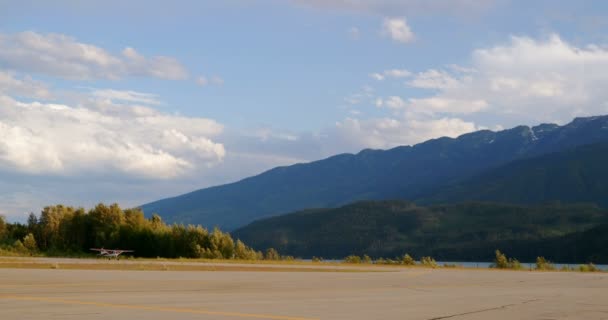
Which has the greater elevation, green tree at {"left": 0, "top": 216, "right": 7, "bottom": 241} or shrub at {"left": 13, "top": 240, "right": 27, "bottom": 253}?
green tree at {"left": 0, "top": 216, "right": 7, "bottom": 241}

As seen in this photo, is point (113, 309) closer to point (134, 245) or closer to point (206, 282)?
point (206, 282)

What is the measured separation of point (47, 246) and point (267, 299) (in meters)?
48.8

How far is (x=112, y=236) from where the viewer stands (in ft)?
202

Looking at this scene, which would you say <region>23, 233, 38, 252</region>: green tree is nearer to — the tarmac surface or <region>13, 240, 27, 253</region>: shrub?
<region>13, 240, 27, 253</region>: shrub

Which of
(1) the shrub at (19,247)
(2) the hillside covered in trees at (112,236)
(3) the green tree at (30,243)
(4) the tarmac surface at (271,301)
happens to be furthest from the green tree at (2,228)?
(4) the tarmac surface at (271,301)

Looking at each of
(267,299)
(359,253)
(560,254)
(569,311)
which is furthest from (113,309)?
(359,253)

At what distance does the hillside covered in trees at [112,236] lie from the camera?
59.8 meters

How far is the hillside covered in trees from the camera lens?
59.8 metres

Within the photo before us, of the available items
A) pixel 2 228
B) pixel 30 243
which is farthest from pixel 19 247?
pixel 2 228

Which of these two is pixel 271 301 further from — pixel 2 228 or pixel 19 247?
pixel 2 228

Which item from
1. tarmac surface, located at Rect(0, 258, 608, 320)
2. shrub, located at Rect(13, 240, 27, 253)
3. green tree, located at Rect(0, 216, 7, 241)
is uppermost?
green tree, located at Rect(0, 216, 7, 241)

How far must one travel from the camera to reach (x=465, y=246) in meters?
198

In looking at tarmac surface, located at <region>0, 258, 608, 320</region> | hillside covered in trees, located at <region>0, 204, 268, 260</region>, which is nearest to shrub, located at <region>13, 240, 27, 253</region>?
hillside covered in trees, located at <region>0, 204, 268, 260</region>

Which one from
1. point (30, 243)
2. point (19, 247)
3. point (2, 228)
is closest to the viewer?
point (19, 247)
